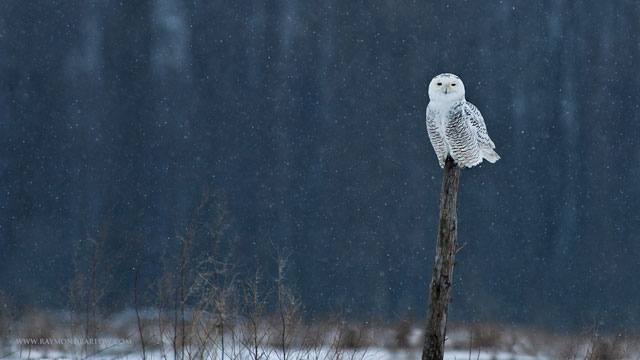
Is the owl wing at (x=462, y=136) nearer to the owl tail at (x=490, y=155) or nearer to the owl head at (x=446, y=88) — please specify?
the owl head at (x=446, y=88)

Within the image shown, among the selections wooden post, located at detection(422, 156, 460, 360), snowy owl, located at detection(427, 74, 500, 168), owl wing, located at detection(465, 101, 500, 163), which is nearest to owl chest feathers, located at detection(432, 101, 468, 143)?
snowy owl, located at detection(427, 74, 500, 168)

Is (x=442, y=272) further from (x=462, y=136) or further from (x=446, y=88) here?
(x=446, y=88)

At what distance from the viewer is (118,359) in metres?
A: 7.08

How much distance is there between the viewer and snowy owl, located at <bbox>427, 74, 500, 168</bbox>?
19.5 feet

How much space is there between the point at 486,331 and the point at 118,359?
923 cm

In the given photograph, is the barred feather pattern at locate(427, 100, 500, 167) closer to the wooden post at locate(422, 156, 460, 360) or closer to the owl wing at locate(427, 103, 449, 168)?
the owl wing at locate(427, 103, 449, 168)

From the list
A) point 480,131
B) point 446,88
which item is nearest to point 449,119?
point 446,88

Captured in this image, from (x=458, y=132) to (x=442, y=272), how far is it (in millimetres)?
1342

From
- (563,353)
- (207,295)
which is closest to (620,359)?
(563,353)

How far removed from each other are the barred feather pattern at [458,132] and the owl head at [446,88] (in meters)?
0.09

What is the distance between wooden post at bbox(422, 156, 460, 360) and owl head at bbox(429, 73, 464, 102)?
2.73 feet

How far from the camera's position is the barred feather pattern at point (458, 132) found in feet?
19.4

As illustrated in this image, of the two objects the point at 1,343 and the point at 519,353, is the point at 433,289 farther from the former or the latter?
the point at 519,353

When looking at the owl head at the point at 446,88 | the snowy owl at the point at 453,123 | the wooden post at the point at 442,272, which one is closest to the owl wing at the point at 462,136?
the snowy owl at the point at 453,123
